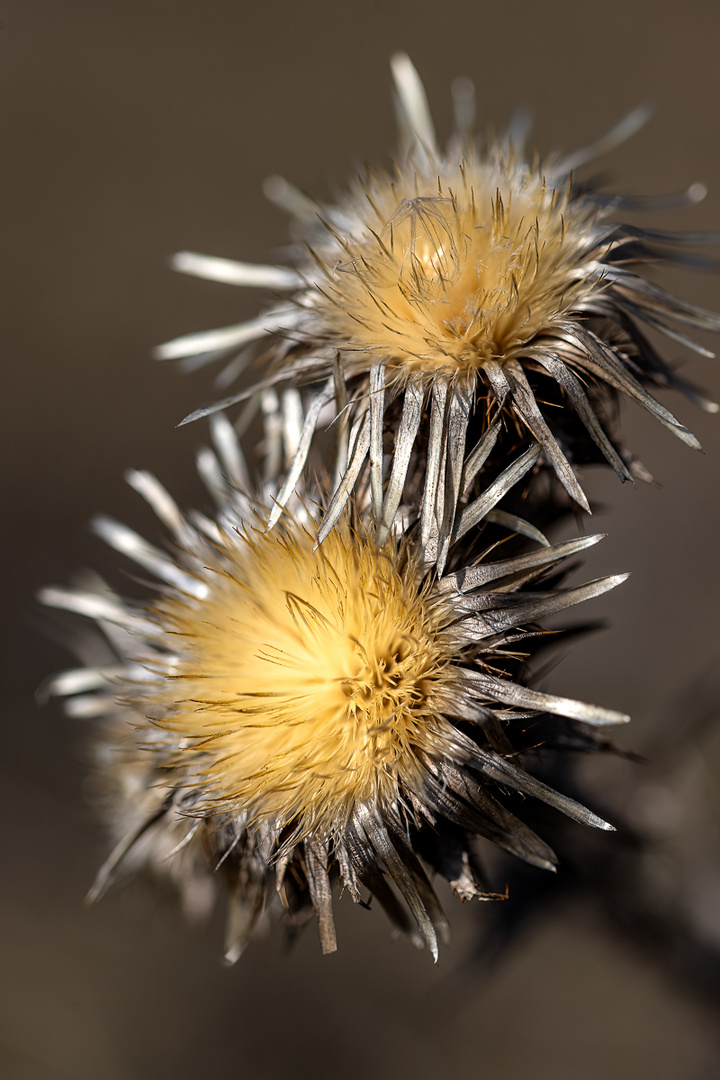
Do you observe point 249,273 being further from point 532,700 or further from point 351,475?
point 532,700

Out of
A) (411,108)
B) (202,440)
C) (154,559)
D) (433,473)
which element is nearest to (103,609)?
(154,559)

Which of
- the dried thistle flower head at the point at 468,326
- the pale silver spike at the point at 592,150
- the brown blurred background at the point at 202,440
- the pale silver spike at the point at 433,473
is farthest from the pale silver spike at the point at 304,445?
the brown blurred background at the point at 202,440

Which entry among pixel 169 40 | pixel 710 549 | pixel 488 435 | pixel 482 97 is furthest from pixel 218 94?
pixel 488 435

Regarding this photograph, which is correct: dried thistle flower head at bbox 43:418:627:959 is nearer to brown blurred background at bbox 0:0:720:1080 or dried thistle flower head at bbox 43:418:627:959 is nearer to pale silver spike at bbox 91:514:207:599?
pale silver spike at bbox 91:514:207:599

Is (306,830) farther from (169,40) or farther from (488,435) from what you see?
(169,40)

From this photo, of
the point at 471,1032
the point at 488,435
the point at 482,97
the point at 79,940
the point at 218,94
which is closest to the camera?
the point at 488,435

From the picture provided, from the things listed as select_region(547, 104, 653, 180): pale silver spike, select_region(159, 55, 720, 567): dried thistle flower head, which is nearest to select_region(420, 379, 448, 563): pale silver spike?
select_region(159, 55, 720, 567): dried thistle flower head
